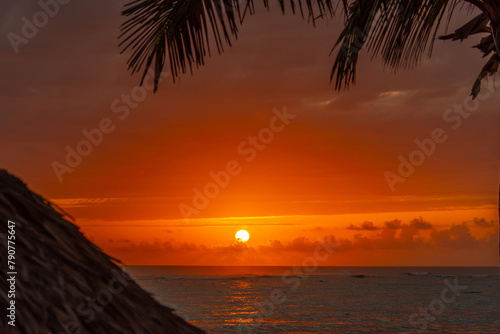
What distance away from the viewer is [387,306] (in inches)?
1326

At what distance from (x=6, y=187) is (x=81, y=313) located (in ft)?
2.22

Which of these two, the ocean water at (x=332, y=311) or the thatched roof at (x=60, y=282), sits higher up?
the thatched roof at (x=60, y=282)

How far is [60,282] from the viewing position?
91.0 inches

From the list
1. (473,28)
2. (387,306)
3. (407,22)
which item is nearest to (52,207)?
(407,22)

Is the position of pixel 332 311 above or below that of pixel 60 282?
below

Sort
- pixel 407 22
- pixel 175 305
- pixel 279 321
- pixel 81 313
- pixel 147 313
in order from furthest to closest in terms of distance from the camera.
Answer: pixel 175 305
pixel 279 321
pixel 407 22
pixel 147 313
pixel 81 313

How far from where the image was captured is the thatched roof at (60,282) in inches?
87.0

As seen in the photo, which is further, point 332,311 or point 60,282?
point 332,311

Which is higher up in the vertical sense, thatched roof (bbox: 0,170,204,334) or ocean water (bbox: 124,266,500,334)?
thatched roof (bbox: 0,170,204,334)

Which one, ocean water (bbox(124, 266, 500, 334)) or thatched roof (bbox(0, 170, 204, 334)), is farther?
ocean water (bbox(124, 266, 500, 334))

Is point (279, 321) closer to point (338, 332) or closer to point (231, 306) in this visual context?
point (338, 332)

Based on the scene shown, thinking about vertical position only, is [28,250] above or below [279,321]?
above

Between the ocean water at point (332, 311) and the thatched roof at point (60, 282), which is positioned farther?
the ocean water at point (332, 311)

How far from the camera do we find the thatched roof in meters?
2.21
